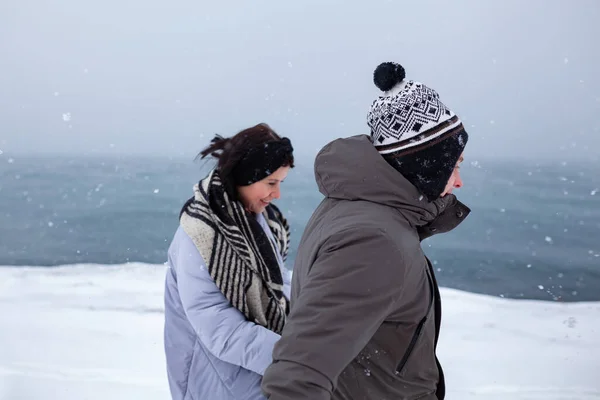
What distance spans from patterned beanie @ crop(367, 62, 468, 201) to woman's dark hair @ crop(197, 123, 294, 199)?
0.74m

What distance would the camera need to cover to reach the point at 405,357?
121cm

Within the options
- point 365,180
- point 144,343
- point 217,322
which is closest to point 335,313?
point 365,180

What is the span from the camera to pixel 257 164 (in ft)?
6.52

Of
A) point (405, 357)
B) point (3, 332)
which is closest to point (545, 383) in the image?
point (405, 357)

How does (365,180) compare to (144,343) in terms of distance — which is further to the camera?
(144,343)

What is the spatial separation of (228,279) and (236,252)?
11 centimetres

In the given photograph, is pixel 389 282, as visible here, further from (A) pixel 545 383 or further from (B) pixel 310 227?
(A) pixel 545 383

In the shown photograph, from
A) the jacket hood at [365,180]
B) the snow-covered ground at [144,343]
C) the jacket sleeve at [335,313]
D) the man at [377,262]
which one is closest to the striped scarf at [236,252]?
the man at [377,262]

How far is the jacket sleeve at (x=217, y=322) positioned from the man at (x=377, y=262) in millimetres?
485

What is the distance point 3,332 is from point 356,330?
467 cm

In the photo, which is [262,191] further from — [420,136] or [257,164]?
[420,136]

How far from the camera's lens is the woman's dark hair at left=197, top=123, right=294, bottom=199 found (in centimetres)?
196

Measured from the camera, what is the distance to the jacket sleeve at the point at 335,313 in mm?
1007

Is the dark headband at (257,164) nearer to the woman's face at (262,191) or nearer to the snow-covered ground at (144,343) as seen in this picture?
the woman's face at (262,191)
